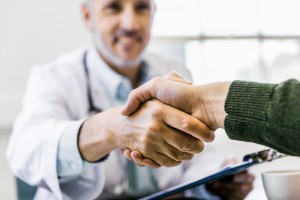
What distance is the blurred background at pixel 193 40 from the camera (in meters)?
0.92

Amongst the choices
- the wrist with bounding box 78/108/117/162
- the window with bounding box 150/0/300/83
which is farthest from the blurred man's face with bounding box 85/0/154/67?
the wrist with bounding box 78/108/117/162

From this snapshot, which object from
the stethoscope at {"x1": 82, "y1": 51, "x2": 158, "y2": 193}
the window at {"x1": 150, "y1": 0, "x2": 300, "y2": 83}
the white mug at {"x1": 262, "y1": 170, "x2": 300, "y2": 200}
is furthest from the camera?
the window at {"x1": 150, "y1": 0, "x2": 300, "y2": 83}

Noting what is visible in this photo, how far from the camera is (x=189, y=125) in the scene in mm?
511

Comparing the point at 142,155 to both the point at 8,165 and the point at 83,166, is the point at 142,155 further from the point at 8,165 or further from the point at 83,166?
the point at 8,165

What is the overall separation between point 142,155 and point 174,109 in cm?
10

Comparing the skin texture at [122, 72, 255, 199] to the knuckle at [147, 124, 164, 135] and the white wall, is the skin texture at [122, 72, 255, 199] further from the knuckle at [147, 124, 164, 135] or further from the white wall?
the white wall

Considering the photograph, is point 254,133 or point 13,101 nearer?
point 254,133

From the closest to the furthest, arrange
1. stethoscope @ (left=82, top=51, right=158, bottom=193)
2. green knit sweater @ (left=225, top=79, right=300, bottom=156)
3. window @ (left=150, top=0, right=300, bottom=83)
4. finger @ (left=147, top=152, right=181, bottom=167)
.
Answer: green knit sweater @ (left=225, top=79, right=300, bottom=156) → finger @ (left=147, top=152, right=181, bottom=167) → stethoscope @ (left=82, top=51, right=158, bottom=193) → window @ (left=150, top=0, right=300, bottom=83)

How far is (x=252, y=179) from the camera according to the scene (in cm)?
65

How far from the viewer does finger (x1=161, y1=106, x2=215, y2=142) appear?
512mm

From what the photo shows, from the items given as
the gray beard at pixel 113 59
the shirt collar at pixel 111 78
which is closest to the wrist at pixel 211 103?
the shirt collar at pixel 111 78

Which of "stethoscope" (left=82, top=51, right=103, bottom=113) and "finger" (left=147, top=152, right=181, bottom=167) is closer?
"finger" (left=147, top=152, right=181, bottom=167)

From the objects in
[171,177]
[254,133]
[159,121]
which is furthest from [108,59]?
[254,133]

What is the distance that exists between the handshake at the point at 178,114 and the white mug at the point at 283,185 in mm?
91
